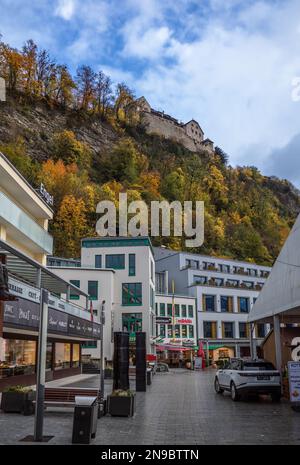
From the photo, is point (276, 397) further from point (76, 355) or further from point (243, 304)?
point (243, 304)

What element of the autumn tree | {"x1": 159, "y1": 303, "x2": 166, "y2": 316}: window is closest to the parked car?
{"x1": 159, "y1": 303, "x2": 166, "y2": 316}: window

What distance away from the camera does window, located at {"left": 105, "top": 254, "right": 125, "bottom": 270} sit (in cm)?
4753

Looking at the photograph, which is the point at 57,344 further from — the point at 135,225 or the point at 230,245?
the point at 230,245

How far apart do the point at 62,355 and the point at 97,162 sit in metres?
73.1

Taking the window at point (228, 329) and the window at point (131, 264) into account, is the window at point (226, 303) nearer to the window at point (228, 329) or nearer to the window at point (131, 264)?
the window at point (228, 329)

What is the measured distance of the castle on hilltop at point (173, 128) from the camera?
450 feet

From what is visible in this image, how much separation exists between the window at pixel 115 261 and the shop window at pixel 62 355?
16595 millimetres

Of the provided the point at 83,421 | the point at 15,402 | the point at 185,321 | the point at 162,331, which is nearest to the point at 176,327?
the point at 185,321

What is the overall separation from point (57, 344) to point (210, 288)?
31913mm

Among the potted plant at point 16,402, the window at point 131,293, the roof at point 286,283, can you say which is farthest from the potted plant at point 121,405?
the window at point 131,293

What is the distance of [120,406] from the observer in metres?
12.5

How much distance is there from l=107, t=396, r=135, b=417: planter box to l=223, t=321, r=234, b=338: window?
152 feet

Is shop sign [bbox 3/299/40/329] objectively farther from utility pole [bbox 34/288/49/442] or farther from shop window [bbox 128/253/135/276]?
shop window [bbox 128/253/135/276]

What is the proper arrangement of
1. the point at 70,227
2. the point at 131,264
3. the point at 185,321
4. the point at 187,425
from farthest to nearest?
the point at 70,227, the point at 185,321, the point at 131,264, the point at 187,425
